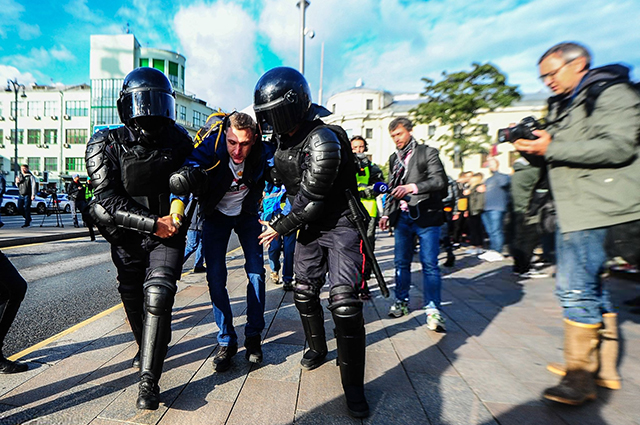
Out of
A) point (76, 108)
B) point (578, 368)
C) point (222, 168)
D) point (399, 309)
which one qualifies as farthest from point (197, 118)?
point (578, 368)

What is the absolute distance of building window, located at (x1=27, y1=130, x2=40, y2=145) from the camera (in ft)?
156

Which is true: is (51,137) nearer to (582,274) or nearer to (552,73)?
(552,73)

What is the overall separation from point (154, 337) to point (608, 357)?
2771 mm

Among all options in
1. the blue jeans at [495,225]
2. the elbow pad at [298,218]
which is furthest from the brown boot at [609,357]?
the blue jeans at [495,225]

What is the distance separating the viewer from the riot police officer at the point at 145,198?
2.00 meters

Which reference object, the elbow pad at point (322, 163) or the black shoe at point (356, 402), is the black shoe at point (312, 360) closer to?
the black shoe at point (356, 402)

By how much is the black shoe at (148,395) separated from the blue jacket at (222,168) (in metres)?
1.07

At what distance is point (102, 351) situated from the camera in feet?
8.68

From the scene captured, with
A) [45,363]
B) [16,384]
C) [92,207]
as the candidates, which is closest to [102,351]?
[45,363]

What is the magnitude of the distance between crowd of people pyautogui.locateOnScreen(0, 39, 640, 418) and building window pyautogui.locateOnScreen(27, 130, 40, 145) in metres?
58.4

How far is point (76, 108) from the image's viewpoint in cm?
4753

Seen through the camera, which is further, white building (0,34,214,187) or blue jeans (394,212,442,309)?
white building (0,34,214,187)

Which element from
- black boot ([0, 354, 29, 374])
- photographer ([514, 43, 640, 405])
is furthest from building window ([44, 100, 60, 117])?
photographer ([514, 43, 640, 405])

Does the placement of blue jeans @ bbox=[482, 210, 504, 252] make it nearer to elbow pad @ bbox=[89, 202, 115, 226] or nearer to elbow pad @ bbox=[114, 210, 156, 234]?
elbow pad @ bbox=[114, 210, 156, 234]
